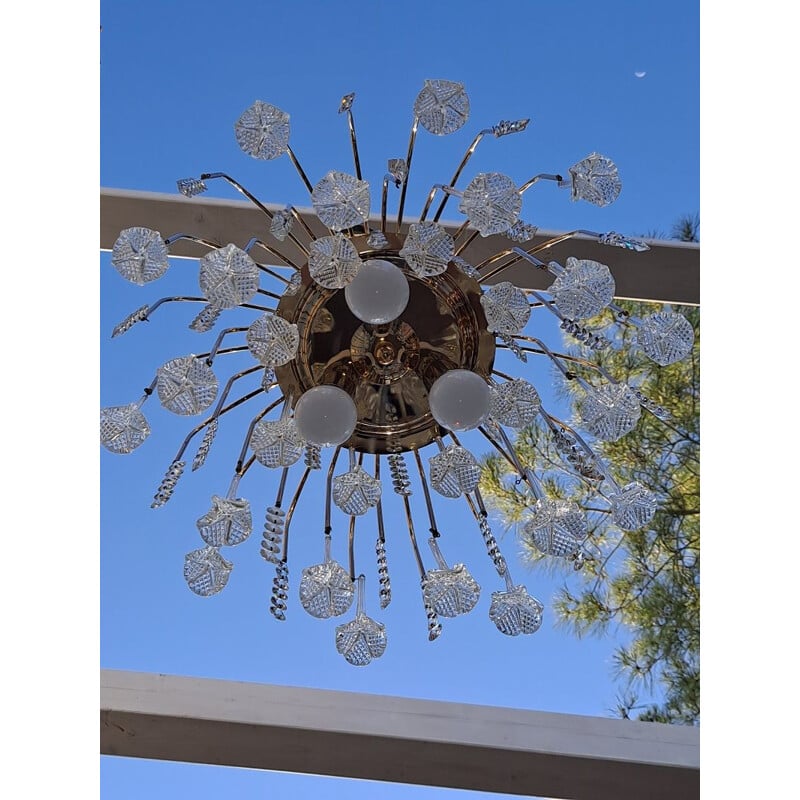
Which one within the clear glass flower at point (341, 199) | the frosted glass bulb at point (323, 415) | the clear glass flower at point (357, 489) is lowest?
the clear glass flower at point (357, 489)

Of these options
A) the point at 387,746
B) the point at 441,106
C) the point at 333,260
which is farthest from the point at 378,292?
the point at 387,746

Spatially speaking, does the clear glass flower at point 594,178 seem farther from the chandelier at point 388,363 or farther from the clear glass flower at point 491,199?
the clear glass flower at point 491,199

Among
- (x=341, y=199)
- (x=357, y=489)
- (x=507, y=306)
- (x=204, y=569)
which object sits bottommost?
(x=204, y=569)

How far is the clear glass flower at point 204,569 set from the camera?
143 cm

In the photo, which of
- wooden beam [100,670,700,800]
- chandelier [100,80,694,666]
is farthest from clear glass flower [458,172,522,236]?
wooden beam [100,670,700,800]

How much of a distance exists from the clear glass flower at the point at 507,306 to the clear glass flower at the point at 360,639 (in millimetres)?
414

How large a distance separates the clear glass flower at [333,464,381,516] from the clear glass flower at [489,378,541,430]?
178 millimetres

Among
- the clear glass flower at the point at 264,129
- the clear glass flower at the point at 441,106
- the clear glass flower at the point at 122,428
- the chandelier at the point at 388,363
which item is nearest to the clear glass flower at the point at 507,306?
the chandelier at the point at 388,363

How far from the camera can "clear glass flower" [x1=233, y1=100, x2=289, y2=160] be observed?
135 centimetres

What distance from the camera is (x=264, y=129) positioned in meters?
1.35

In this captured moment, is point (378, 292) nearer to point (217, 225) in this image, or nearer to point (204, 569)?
point (204, 569)

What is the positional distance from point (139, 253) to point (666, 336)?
0.65 m

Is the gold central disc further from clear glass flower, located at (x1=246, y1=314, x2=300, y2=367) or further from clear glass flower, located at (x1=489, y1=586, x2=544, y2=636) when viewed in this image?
clear glass flower, located at (x1=489, y1=586, x2=544, y2=636)
